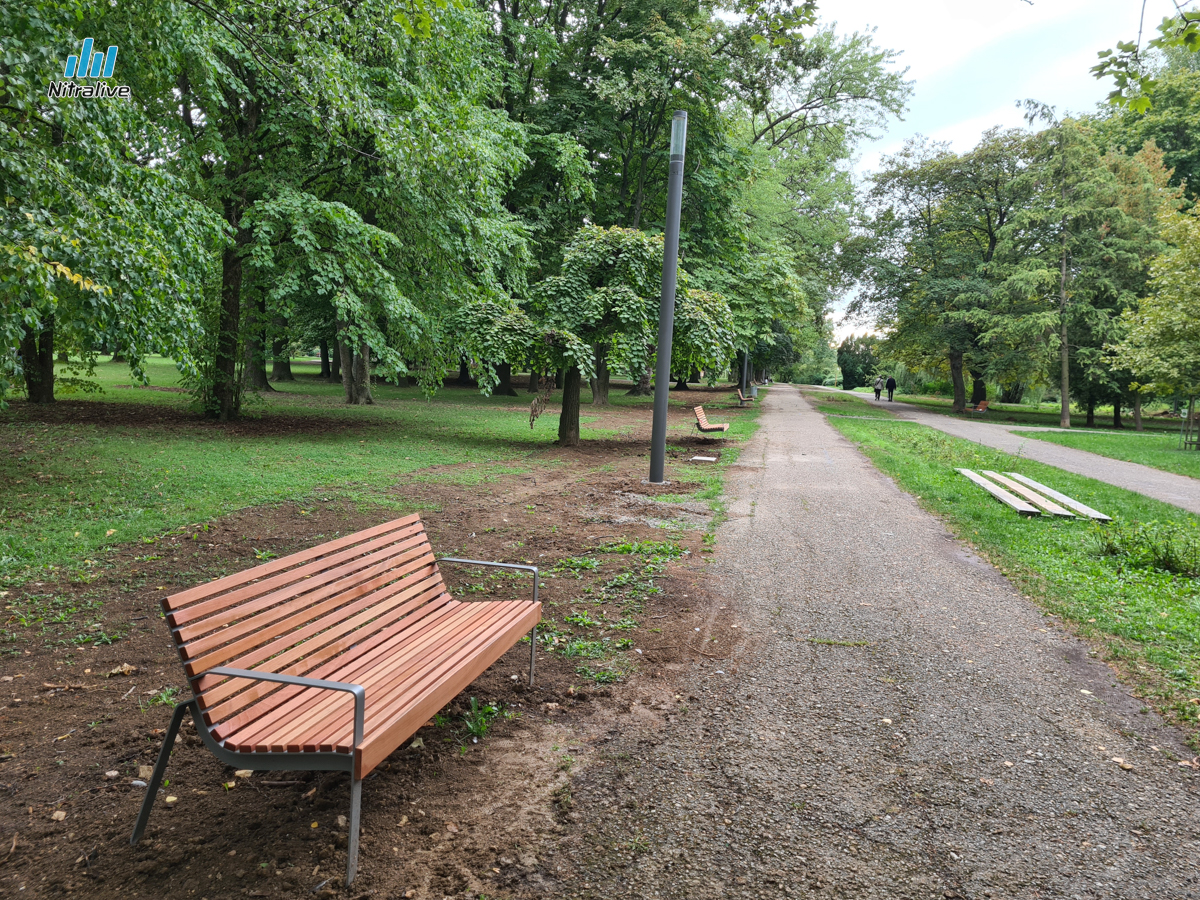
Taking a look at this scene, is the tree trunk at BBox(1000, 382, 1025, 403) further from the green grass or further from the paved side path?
the paved side path

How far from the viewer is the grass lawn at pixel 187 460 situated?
253 inches

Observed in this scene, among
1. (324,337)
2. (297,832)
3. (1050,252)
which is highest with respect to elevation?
(1050,252)

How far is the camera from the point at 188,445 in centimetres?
1118

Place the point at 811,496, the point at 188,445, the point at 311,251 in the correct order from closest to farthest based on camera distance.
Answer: the point at 811,496 < the point at 188,445 < the point at 311,251

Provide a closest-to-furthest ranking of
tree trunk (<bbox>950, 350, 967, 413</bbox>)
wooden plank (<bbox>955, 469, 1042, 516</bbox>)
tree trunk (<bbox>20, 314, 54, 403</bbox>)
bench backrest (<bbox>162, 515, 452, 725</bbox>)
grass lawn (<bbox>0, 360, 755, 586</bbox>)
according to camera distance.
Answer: bench backrest (<bbox>162, 515, 452, 725</bbox>), grass lawn (<bbox>0, 360, 755, 586</bbox>), wooden plank (<bbox>955, 469, 1042, 516</bbox>), tree trunk (<bbox>20, 314, 54, 403</bbox>), tree trunk (<bbox>950, 350, 967, 413</bbox>)

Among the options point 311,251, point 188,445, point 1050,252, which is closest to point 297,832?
point 188,445

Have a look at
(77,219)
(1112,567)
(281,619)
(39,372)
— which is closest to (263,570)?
(281,619)

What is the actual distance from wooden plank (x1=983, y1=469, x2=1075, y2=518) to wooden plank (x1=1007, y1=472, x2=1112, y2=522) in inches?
5.2

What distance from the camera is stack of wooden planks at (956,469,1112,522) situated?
27.5 ft

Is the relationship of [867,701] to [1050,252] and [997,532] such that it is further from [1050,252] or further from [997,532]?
[1050,252]

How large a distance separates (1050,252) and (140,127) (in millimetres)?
31840

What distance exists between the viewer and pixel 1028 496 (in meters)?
9.31

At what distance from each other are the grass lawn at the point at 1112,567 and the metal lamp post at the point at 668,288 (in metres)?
3.69

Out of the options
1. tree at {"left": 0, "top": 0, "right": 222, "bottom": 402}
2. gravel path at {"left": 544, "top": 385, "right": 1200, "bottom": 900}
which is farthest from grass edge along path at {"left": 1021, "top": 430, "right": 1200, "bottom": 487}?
tree at {"left": 0, "top": 0, "right": 222, "bottom": 402}
